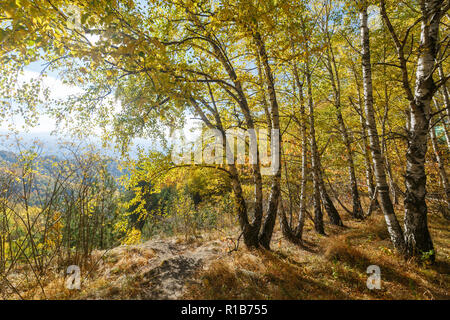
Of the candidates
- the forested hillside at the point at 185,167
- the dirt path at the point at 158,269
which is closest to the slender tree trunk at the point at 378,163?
the forested hillside at the point at 185,167

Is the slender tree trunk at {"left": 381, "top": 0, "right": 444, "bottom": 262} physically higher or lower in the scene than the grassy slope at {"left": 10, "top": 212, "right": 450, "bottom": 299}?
higher

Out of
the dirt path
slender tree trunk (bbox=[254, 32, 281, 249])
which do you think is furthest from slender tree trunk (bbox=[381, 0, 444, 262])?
the dirt path

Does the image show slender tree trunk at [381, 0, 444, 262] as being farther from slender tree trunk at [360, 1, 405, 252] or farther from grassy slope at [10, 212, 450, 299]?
grassy slope at [10, 212, 450, 299]

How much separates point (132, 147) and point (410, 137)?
654cm

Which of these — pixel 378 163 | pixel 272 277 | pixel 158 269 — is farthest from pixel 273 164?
pixel 158 269

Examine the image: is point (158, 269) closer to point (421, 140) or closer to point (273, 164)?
point (273, 164)

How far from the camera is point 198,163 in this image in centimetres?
465

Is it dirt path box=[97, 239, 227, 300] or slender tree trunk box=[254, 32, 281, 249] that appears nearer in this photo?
dirt path box=[97, 239, 227, 300]

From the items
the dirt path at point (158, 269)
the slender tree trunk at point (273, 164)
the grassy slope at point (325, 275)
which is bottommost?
the dirt path at point (158, 269)

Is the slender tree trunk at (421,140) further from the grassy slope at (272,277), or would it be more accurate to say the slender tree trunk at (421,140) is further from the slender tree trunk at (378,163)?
the grassy slope at (272,277)

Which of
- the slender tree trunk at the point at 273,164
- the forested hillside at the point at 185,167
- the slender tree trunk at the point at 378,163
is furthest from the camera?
the slender tree trunk at the point at 273,164

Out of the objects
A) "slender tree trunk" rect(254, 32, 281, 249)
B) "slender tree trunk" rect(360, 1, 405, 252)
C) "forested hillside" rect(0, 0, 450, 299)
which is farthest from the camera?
"slender tree trunk" rect(254, 32, 281, 249)
